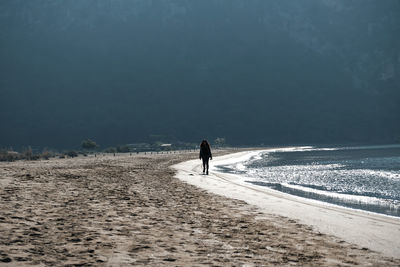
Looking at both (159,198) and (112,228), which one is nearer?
(112,228)

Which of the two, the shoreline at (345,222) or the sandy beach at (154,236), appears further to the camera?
the shoreline at (345,222)

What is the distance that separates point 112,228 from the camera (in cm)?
726

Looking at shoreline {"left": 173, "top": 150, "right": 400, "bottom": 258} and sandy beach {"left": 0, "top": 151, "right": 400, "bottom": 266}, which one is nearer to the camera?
sandy beach {"left": 0, "top": 151, "right": 400, "bottom": 266}

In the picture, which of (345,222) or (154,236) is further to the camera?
(345,222)

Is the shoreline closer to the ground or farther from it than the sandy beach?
closer to the ground

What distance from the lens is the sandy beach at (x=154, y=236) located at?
5.37 m

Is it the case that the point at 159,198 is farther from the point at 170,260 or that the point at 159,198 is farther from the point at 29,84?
the point at 29,84

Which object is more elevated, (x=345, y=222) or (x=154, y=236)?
(x=154, y=236)

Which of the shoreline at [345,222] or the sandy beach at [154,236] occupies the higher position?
the sandy beach at [154,236]

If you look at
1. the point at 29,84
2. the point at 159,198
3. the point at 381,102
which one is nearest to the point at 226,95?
the point at 381,102

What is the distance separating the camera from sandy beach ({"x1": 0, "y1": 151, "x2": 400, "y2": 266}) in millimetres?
5367

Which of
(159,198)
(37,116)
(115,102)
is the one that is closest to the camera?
(159,198)

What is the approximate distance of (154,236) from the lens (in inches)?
267

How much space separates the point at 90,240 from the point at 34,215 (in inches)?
95.1
